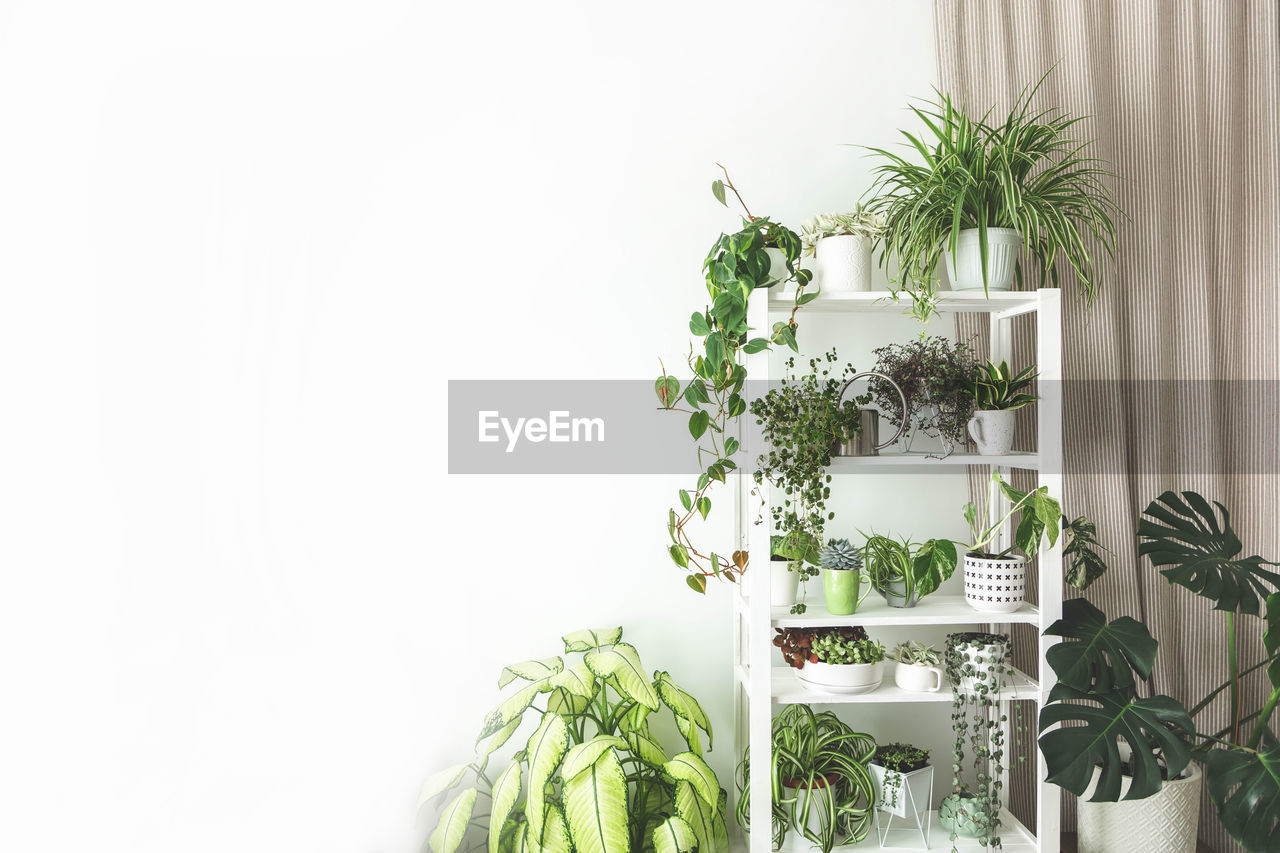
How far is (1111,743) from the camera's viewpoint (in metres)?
1.48

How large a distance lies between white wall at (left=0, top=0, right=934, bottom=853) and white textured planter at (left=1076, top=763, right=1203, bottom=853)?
0.86 m

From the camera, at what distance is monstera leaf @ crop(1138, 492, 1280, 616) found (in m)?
1.63

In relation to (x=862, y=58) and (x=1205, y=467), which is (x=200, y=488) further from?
(x=1205, y=467)

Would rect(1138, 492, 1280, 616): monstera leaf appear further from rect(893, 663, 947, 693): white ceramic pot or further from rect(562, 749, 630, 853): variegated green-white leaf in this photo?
rect(562, 749, 630, 853): variegated green-white leaf

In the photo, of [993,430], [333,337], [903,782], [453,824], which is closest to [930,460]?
[993,430]

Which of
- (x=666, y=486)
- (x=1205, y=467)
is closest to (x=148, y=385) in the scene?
(x=666, y=486)

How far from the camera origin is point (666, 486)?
6.46 feet

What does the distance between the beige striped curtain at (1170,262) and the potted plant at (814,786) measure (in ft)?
2.57

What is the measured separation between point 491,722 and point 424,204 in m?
1.21

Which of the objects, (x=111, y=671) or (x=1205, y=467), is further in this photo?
(x=1205, y=467)

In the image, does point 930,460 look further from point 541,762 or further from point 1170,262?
point 541,762

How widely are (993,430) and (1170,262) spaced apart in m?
Result: 0.74

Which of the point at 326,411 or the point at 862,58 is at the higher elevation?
the point at 862,58

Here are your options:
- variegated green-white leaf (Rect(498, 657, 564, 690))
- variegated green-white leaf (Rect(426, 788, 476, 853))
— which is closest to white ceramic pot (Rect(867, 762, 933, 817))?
variegated green-white leaf (Rect(498, 657, 564, 690))
